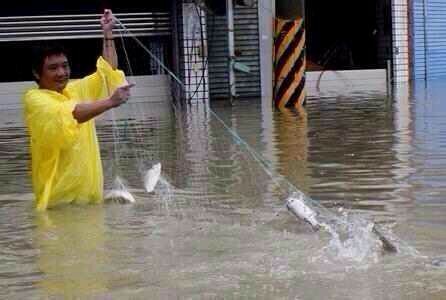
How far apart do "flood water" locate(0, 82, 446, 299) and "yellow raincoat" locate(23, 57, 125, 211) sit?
0.43ft

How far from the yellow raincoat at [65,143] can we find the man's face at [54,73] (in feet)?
0.17

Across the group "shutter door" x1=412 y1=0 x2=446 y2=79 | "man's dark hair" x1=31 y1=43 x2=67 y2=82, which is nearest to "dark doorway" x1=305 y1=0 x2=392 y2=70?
"shutter door" x1=412 y1=0 x2=446 y2=79

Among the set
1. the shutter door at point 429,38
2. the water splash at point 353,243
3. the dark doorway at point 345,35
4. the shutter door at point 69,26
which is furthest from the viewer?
the shutter door at point 429,38

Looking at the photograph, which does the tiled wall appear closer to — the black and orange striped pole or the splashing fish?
the black and orange striped pole

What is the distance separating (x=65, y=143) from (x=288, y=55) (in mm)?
10122

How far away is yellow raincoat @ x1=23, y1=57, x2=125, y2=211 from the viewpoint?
5621 millimetres

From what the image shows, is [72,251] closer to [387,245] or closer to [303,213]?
[303,213]

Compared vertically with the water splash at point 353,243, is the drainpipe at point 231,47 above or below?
above

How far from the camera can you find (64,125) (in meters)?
5.54

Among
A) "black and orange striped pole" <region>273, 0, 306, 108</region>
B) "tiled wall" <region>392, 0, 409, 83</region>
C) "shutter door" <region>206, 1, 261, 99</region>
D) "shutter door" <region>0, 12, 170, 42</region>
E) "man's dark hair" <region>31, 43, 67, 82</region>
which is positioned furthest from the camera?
"tiled wall" <region>392, 0, 409, 83</region>

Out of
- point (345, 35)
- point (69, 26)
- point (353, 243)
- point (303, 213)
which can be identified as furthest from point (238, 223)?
point (345, 35)

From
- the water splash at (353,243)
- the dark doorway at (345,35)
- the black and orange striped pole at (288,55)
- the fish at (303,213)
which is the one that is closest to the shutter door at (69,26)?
the dark doorway at (345,35)

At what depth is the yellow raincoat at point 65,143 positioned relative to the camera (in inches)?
221

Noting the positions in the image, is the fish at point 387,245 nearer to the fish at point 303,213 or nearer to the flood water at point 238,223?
the flood water at point 238,223
